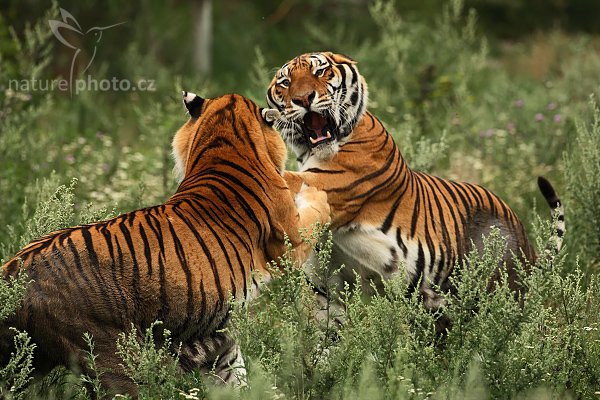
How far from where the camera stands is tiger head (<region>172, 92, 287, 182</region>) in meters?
4.45

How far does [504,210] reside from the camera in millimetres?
5414

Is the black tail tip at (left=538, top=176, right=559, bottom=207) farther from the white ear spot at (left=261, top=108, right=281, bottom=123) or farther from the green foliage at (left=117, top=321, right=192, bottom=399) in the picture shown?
the green foliage at (left=117, top=321, right=192, bottom=399)

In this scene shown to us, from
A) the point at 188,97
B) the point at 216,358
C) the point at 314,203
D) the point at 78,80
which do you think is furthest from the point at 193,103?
the point at 78,80

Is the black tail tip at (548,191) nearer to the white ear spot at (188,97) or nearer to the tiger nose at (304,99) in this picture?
the tiger nose at (304,99)

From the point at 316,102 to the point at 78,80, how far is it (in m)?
5.08

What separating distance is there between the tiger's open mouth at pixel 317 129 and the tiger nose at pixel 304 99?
0.08m

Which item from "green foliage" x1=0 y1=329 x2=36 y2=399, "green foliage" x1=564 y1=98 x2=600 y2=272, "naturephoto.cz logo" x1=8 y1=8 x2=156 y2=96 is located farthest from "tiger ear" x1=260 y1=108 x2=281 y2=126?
"naturephoto.cz logo" x1=8 y1=8 x2=156 y2=96

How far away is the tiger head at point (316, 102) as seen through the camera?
4875 mm

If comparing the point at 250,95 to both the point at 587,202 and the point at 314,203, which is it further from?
the point at 314,203

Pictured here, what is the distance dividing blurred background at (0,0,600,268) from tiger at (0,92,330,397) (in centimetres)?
133

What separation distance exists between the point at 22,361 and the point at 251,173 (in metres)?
1.21

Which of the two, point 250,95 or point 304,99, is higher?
point 250,95

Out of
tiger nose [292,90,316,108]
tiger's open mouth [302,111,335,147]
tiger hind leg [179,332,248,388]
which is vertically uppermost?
tiger nose [292,90,316,108]

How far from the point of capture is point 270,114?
4.53m
